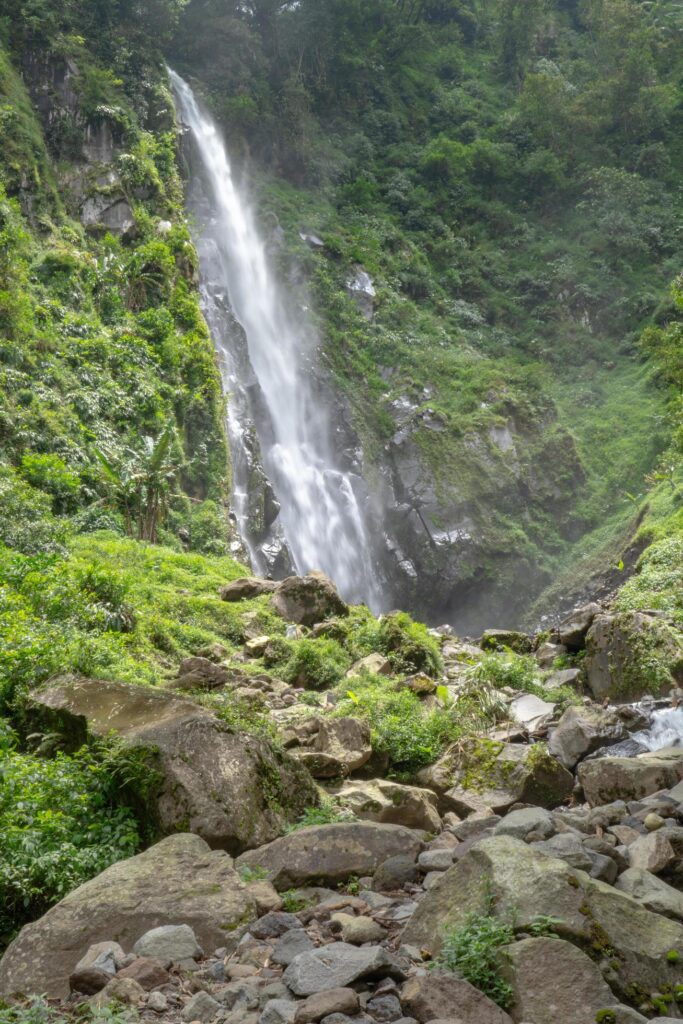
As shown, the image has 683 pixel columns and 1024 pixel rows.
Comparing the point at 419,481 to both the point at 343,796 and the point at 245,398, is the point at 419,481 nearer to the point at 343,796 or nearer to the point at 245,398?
the point at 245,398

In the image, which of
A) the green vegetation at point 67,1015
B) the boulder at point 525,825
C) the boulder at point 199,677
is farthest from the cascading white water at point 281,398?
the green vegetation at point 67,1015

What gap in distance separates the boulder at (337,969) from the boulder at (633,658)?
29.6 ft

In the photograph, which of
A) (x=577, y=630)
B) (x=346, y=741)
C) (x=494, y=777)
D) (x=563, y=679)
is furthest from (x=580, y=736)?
(x=577, y=630)

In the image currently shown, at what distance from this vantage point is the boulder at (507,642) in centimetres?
1636

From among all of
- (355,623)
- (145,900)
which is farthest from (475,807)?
(355,623)

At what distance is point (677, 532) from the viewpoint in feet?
64.0

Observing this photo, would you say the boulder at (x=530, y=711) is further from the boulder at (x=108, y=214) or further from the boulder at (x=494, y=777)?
the boulder at (x=108, y=214)

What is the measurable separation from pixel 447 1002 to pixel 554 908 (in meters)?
0.80

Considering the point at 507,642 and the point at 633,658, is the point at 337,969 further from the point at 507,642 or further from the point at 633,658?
the point at 507,642

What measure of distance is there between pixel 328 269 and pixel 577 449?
11981 millimetres

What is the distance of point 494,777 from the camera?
8367mm

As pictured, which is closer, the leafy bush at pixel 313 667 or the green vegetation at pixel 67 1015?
the green vegetation at pixel 67 1015

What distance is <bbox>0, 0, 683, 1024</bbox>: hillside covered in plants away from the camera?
4.30 metres

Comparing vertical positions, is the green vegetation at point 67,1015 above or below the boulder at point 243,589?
above
